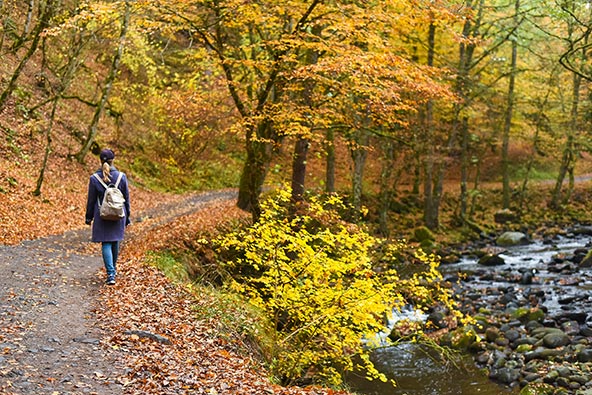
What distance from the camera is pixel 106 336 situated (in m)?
7.12

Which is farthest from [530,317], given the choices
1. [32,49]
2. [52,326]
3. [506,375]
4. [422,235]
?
[32,49]

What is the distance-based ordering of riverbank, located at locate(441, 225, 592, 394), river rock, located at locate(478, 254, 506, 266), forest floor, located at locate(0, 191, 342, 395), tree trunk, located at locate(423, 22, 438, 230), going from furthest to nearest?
1. tree trunk, located at locate(423, 22, 438, 230)
2. river rock, located at locate(478, 254, 506, 266)
3. riverbank, located at locate(441, 225, 592, 394)
4. forest floor, located at locate(0, 191, 342, 395)

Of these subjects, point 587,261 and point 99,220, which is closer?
Result: point 99,220

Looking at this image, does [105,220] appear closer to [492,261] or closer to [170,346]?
[170,346]

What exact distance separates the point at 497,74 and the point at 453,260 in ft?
40.3

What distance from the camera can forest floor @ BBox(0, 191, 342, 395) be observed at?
5922 millimetres

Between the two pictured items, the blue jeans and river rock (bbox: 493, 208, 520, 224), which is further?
river rock (bbox: 493, 208, 520, 224)

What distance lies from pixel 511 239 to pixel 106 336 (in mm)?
22424

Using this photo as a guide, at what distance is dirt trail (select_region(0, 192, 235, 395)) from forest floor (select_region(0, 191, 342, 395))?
0.01m

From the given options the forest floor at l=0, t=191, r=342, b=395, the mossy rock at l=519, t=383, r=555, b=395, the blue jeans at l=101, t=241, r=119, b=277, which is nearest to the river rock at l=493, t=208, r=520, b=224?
the mossy rock at l=519, t=383, r=555, b=395

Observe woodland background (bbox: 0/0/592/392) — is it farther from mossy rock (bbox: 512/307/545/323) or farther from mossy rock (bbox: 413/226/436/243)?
mossy rock (bbox: 512/307/545/323)

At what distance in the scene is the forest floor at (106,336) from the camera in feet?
19.4

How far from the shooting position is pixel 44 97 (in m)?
24.8

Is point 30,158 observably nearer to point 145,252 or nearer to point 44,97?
point 44,97
